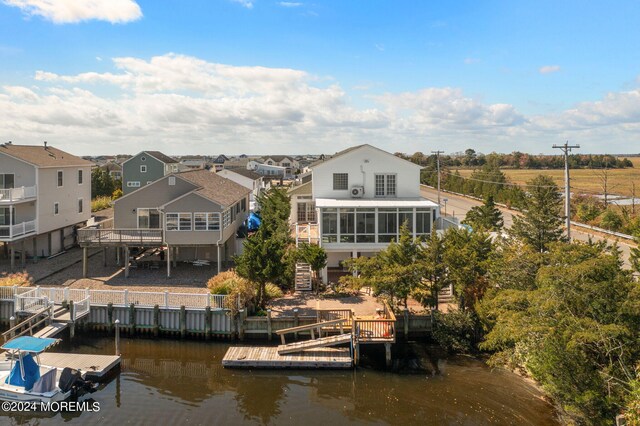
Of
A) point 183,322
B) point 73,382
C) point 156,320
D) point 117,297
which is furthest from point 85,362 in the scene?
point 117,297

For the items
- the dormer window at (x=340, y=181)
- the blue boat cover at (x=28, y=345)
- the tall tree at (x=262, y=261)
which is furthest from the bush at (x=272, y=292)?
the blue boat cover at (x=28, y=345)

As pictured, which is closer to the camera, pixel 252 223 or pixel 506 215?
pixel 252 223

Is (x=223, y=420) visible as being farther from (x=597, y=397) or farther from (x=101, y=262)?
(x=101, y=262)

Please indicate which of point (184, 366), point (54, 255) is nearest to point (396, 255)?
point (184, 366)

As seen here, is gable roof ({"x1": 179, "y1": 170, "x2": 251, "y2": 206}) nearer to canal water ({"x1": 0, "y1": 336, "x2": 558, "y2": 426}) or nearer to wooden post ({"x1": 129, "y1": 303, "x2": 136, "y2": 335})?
wooden post ({"x1": 129, "y1": 303, "x2": 136, "y2": 335})

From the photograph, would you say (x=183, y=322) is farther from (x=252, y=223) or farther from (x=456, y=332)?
(x=252, y=223)
